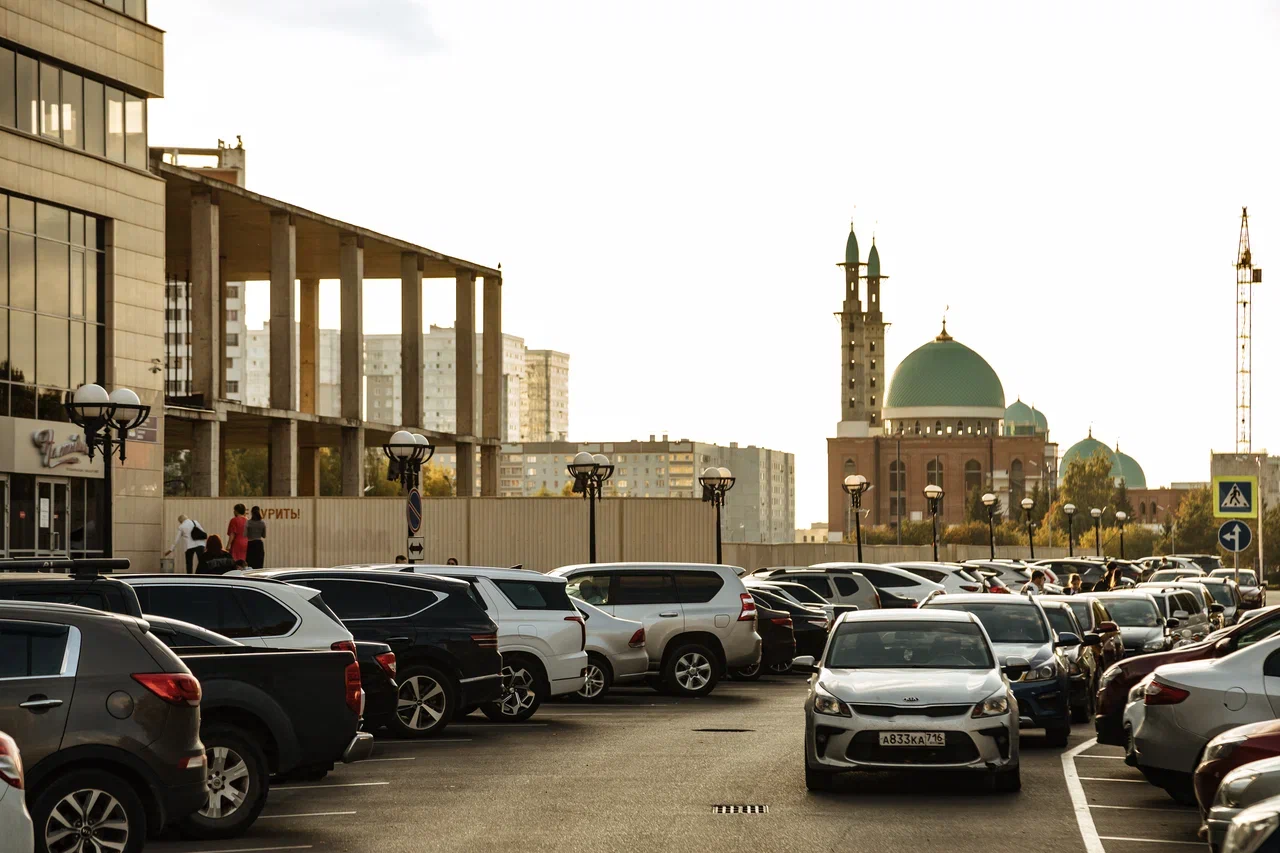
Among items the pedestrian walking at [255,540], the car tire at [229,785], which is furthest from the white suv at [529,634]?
the pedestrian walking at [255,540]

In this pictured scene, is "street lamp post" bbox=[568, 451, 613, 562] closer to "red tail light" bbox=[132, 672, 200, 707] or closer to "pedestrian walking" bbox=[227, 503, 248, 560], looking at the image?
"pedestrian walking" bbox=[227, 503, 248, 560]

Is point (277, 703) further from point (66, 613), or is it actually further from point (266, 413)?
point (266, 413)

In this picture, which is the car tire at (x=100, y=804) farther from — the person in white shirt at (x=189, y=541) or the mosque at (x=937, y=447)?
the mosque at (x=937, y=447)

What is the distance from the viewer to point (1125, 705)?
1655cm

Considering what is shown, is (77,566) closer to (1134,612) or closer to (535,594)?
(535,594)

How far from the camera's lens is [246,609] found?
13875 mm

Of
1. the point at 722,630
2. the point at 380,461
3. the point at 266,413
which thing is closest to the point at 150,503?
the point at 266,413

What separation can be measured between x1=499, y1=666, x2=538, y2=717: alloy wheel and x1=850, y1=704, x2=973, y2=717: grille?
22.5 feet

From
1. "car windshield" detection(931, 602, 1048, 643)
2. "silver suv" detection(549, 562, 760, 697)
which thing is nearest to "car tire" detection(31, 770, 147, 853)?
"car windshield" detection(931, 602, 1048, 643)

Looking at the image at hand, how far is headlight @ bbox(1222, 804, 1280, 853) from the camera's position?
22.5 ft

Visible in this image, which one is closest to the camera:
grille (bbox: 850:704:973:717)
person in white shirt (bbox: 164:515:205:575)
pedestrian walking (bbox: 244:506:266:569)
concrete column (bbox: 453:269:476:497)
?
grille (bbox: 850:704:973:717)

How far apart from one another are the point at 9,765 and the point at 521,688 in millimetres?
13184

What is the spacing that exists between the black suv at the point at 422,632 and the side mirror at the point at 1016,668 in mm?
5315

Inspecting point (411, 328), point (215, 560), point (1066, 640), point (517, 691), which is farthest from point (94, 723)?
point (411, 328)
